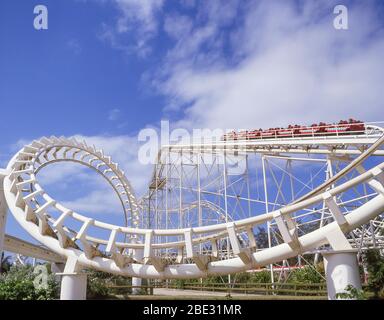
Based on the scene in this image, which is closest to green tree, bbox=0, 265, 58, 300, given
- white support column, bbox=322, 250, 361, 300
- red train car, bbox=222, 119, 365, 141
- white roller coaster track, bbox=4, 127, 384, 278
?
white roller coaster track, bbox=4, 127, 384, 278

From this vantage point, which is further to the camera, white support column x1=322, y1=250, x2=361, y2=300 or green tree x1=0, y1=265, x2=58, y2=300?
green tree x1=0, y1=265, x2=58, y2=300

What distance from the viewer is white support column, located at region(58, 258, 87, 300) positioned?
10055mm

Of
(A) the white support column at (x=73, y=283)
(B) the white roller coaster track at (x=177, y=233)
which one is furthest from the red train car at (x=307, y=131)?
(A) the white support column at (x=73, y=283)

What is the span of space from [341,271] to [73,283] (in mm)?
6480

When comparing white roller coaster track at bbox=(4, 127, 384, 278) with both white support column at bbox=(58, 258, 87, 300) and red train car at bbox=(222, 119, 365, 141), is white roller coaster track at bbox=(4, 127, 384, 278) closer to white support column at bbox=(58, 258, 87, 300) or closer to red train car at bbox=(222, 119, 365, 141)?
white support column at bbox=(58, 258, 87, 300)

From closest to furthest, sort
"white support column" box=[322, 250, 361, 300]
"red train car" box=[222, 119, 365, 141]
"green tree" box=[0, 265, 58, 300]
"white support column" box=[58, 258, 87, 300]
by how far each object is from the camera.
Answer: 1. "white support column" box=[322, 250, 361, 300]
2. "white support column" box=[58, 258, 87, 300]
3. "green tree" box=[0, 265, 58, 300]
4. "red train car" box=[222, 119, 365, 141]

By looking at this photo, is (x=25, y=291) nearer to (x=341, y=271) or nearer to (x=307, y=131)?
(x=341, y=271)

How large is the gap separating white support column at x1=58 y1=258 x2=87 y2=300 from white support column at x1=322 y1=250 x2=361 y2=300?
6.09 m

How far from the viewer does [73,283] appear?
33.2 feet

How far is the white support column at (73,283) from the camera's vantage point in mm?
10055

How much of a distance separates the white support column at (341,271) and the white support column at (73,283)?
240 inches

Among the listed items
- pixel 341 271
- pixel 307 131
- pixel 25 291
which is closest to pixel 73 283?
pixel 25 291
